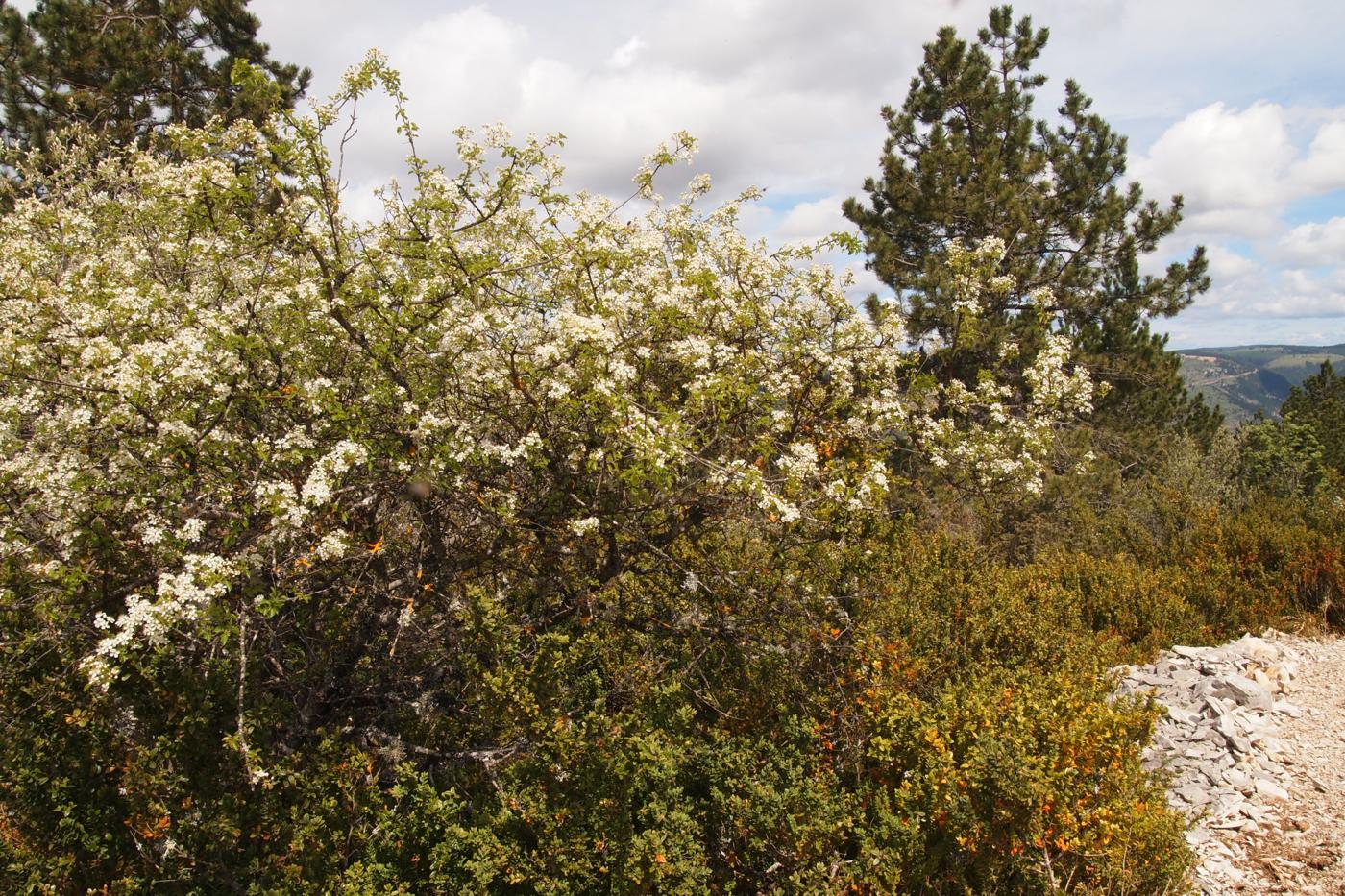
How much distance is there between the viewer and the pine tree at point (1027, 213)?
1683cm

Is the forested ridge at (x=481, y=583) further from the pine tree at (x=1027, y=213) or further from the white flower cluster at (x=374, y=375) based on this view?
the pine tree at (x=1027, y=213)

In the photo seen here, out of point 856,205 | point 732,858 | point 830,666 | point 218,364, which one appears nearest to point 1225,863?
point 830,666

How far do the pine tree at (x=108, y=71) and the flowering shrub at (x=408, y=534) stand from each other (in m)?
11.7

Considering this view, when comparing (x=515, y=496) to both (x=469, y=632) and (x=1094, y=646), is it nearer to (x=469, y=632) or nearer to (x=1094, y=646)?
(x=469, y=632)

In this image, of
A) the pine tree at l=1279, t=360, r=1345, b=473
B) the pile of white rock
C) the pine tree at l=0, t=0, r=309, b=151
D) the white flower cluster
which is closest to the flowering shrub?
the white flower cluster

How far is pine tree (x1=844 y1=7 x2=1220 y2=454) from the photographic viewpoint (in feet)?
55.2

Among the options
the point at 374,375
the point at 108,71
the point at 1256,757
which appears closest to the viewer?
the point at 374,375

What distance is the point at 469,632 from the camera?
15.2ft

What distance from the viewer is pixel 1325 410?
21.7 metres

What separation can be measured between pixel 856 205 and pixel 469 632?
17.1m

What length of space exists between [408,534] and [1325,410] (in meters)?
26.2

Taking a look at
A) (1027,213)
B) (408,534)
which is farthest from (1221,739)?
(1027,213)

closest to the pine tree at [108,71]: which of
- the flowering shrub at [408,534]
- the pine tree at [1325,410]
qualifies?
the flowering shrub at [408,534]

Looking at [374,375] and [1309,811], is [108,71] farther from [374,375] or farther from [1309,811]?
[1309,811]
